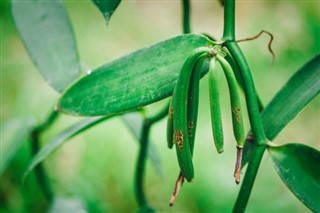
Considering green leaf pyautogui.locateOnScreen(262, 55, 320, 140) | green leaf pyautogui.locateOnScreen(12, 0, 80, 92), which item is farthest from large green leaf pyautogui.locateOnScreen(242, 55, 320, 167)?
green leaf pyautogui.locateOnScreen(12, 0, 80, 92)

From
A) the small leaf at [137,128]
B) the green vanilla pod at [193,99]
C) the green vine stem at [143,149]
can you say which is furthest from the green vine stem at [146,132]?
the green vanilla pod at [193,99]

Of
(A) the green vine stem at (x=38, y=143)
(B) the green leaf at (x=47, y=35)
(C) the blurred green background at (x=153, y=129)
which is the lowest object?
(C) the blurred green background at (x=153, y=129)

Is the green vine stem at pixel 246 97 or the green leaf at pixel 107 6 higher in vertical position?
the green leaf at pixel 107 6

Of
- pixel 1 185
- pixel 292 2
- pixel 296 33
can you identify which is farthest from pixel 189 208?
pixel 292 2

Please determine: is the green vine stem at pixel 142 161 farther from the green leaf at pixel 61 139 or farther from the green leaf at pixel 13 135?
the green leaf at pixel 13 135

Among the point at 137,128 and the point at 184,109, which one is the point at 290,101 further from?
the point at 137,128

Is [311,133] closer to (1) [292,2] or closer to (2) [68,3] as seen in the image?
(1) [292,2]

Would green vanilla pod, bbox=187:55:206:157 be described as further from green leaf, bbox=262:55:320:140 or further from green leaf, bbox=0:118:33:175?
green leaf, bbox=0:118:33:175
